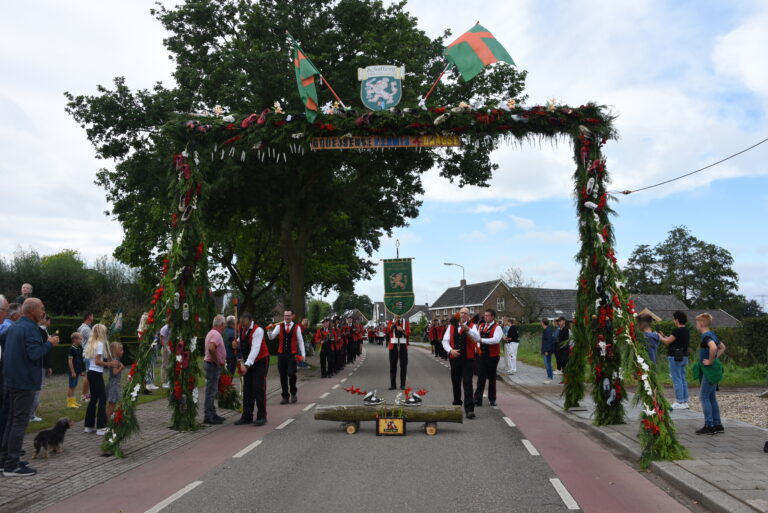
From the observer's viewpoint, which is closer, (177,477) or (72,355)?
(177,477)

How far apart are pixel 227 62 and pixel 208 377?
39.9 ft

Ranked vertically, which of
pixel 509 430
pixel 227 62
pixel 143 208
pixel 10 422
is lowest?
pixel 509 430

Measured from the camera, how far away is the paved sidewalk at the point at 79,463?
6219 millimetres

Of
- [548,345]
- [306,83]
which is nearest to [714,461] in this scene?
[306,83]

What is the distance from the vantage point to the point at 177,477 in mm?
7062

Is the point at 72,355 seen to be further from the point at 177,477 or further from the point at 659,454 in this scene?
the point at 659,454

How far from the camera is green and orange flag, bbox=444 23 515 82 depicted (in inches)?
426

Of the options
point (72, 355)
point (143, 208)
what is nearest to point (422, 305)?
point (143, 208)

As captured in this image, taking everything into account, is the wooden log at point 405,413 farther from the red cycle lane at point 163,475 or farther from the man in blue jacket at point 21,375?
the man in blue jacket at point 21,375

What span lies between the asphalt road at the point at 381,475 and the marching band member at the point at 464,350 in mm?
976

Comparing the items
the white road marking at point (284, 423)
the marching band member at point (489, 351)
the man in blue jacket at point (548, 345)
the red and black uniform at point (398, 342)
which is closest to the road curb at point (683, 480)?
the marching band member at point (489, 351)

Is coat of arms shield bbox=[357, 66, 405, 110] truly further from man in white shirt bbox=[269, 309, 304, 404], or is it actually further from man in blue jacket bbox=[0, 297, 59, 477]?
man in blue jacket bbox=[0, 297, 59, 477]

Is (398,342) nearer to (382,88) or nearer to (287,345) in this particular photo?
(287,345)

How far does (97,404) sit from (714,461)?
30.2 ft
